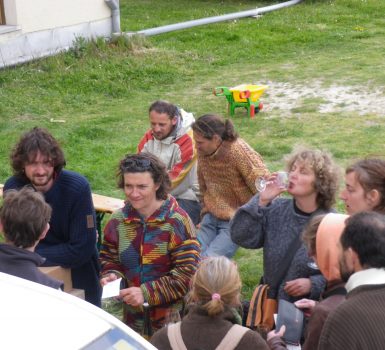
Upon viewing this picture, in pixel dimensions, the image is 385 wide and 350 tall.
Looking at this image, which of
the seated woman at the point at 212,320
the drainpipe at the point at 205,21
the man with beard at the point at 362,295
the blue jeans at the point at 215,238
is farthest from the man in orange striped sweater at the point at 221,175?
the drainpipe at the point at 205,21

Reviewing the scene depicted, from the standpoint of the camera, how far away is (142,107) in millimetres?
12359

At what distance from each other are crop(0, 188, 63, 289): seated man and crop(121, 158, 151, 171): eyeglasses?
2.43 ft

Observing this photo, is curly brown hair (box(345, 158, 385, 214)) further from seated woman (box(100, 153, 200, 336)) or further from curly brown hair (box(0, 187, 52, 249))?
curly brown hair (box(0, 187, 52, 249))

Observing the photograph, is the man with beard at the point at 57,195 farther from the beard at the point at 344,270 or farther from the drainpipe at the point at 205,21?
the drainpipe at the point at 205,21

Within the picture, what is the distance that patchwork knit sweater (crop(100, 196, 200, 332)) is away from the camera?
473cm

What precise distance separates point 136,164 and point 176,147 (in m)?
1.83

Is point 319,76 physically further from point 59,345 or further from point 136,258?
point 59,345

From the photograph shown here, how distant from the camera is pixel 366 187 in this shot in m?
4.55

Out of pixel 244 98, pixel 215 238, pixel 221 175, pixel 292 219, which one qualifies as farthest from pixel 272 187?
pixel 244 98

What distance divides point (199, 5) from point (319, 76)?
896 centimetres

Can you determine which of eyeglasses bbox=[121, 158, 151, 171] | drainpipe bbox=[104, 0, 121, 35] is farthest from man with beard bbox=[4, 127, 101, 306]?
drainpipe bbox=[104, 0, 121, 35]

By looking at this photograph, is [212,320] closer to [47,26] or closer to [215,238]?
[215,238]

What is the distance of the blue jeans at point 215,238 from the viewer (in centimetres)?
639

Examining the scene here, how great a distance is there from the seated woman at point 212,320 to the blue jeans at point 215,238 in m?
2.71
